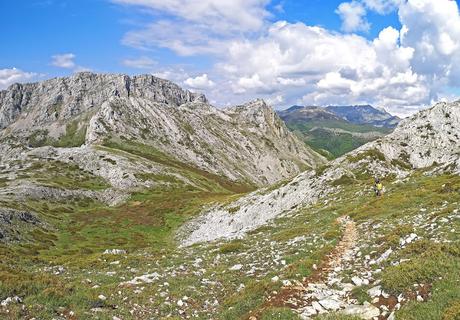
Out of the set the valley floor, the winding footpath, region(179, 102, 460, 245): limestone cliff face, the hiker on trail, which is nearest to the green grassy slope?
the valley floor

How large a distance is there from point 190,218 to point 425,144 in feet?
221

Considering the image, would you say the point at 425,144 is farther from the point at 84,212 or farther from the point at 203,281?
the point at 203,281

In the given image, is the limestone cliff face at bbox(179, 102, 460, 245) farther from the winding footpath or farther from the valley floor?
the winding footpath

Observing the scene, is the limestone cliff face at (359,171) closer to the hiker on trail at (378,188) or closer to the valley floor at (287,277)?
the hiker on trail at (378,188)

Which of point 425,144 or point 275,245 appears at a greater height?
point 425,144

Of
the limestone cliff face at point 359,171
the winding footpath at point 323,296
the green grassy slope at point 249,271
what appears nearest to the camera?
the winding footpath at point 323,296

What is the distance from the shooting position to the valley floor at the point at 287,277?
656 inches

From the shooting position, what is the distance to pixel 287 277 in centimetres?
2169

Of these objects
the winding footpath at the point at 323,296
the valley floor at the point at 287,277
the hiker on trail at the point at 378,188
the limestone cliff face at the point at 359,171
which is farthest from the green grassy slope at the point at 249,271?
the limestone cliff face at the point at 359,171

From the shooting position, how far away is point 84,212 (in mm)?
111375

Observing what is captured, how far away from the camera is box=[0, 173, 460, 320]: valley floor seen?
1666 centimetres

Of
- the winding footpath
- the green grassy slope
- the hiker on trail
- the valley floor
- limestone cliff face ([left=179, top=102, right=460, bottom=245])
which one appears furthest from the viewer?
limestone cliff face ([left=179, top=102, right=460, bottom=245])

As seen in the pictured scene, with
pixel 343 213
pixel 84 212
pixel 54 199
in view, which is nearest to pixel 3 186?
pixel 54 199

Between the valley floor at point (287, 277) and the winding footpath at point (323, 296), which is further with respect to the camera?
the valley floor at point (287, 277)
